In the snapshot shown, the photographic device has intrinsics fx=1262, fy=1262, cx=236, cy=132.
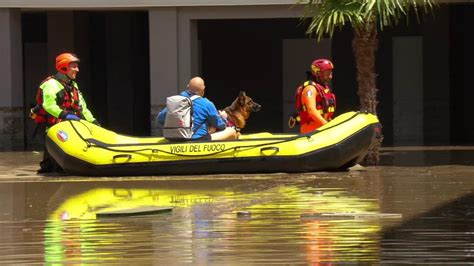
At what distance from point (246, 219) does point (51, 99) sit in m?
5.65

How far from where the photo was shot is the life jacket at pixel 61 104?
16234 mm

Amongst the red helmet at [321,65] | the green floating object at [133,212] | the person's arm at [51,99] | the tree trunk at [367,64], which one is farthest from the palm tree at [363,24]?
the green floating object at [133,212]

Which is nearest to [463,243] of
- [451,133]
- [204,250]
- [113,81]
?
[204,250]

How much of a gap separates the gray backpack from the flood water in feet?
1.86

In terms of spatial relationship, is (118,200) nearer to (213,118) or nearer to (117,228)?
(117,228)

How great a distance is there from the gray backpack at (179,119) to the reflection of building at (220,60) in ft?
20.6

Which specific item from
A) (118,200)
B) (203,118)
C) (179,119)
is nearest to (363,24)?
(203,118)

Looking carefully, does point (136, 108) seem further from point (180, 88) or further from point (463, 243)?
point (463, 243)

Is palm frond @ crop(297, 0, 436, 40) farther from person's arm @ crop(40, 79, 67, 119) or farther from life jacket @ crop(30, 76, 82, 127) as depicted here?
person's arm @ crop(40, 79, 67, 119)

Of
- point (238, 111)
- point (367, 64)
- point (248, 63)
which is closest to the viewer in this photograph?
point (367, 64)

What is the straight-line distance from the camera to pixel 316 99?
16.3m

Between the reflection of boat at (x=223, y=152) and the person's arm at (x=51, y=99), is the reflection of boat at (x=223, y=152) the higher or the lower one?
the lower one

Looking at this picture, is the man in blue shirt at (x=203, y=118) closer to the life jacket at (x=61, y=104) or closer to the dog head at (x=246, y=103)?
the dog head at (x=246, y=103)

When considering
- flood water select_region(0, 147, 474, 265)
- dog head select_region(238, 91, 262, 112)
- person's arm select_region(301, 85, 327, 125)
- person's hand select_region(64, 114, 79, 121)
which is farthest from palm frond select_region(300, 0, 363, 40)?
person's hand select_region(64, 114, 79, 121)
